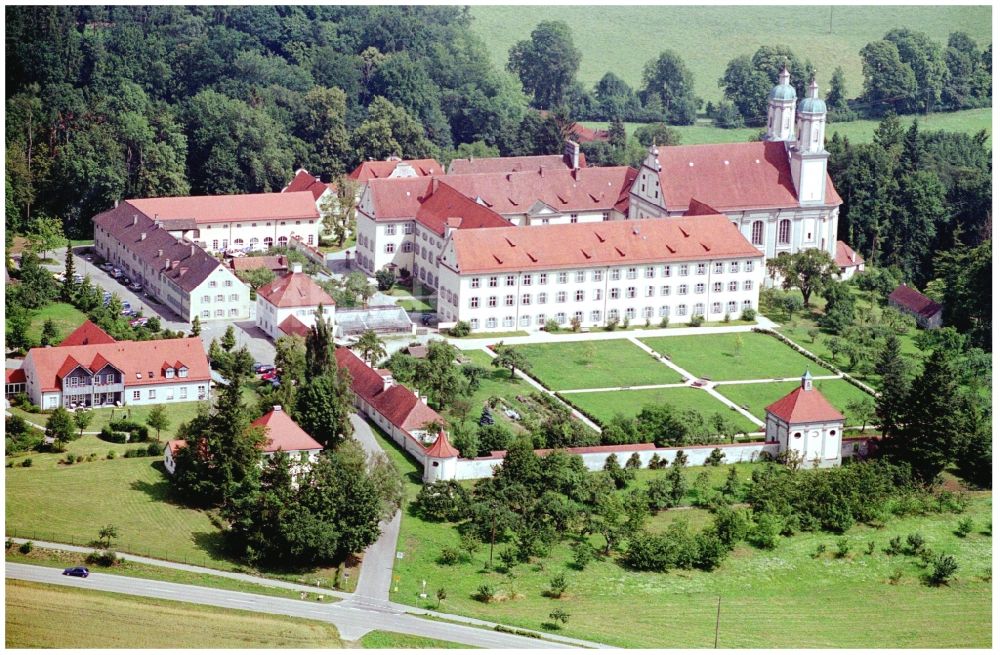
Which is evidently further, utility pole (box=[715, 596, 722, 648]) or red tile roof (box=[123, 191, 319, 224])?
red tile roof (box=[123, 191, 319, 224])

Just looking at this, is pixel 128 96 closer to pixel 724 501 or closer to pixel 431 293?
pixel 431 293

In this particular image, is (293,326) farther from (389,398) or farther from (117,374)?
(389,398)

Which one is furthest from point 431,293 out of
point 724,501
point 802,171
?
point 724,501

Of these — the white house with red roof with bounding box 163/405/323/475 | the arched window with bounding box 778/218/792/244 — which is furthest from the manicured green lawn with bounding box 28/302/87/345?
the arched window with bounding box 778/218/792/244

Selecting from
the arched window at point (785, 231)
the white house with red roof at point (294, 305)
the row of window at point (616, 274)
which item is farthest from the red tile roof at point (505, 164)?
the white house with red roof at point (294, 305)

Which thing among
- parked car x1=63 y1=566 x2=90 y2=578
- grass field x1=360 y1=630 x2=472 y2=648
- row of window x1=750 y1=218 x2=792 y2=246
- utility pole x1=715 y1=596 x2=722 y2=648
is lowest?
utility pole x1=715 y1=596 x2=722 y2=648

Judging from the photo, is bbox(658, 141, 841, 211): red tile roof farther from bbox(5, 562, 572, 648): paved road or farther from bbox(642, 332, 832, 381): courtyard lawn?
bbox(5, 562, 572, 648): paved road

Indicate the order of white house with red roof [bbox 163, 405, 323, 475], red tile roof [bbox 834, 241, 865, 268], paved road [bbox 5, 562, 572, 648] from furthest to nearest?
red tile roof [bbox 834, 241, 865, 268] → white house with red roof [bbox 163, 405, 323, 475] → paved road [bbox 5, 562, 572, 648]
